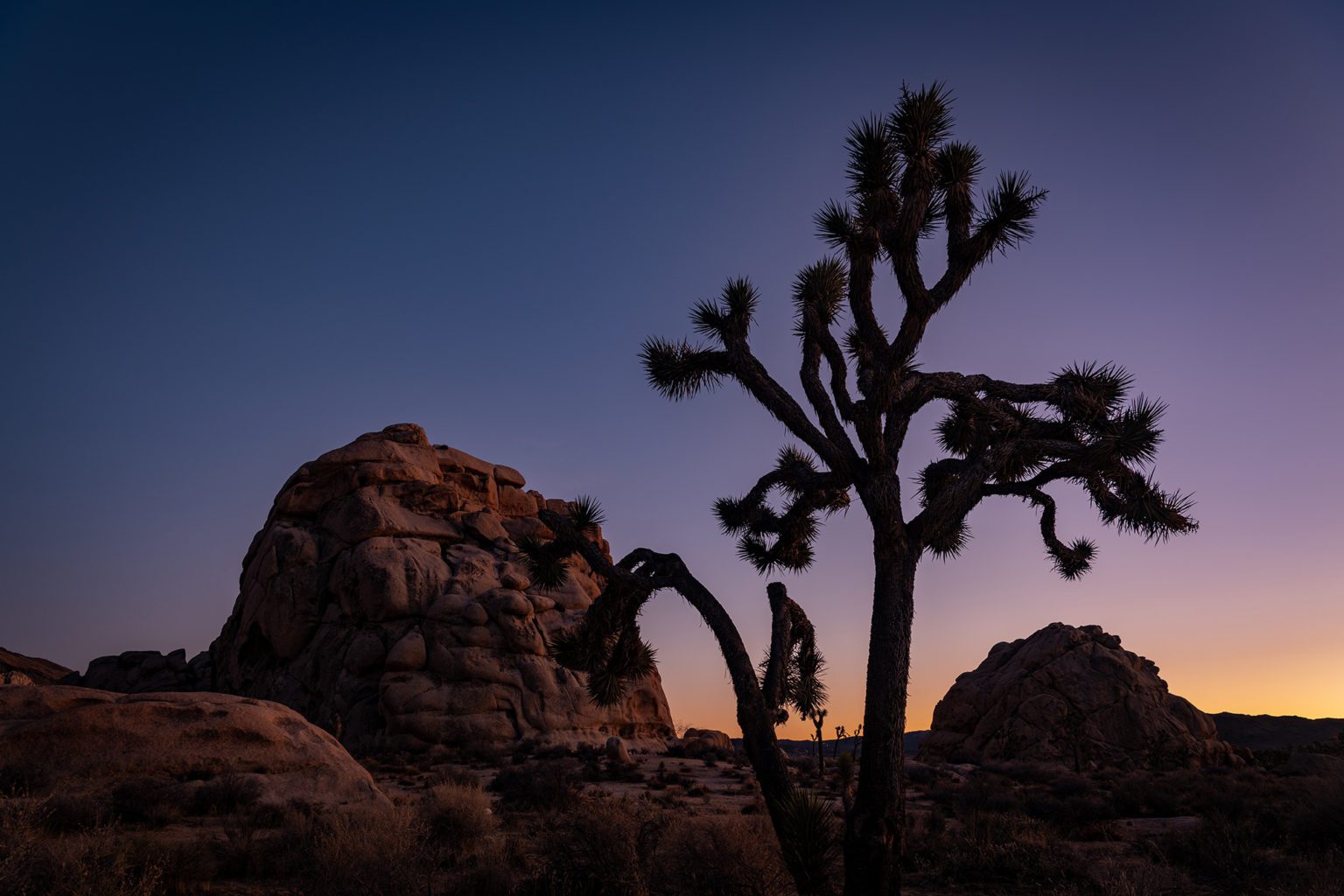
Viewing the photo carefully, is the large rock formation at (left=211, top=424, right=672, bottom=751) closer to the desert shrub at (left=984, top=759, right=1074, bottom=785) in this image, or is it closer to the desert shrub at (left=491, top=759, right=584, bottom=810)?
the desert shrub at (left=491, top=759, right=584, bottom=810)

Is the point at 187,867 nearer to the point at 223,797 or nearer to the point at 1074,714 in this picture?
the point at 223,797

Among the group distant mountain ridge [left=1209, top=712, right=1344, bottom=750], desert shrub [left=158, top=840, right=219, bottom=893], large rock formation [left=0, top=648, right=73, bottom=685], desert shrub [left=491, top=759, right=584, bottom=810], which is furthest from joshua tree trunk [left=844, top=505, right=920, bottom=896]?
distant mountain ridge [left=1209, top=712, right=1344, bottom=750]

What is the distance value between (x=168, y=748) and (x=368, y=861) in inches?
297

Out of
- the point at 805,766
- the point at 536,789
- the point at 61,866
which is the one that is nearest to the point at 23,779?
the point at 61,866

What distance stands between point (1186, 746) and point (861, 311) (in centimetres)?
3138

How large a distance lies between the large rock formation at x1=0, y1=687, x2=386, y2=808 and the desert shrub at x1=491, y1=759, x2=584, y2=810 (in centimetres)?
304

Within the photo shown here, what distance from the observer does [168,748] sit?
1228 centimetres

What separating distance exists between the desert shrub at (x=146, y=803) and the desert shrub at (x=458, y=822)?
328 centimetres

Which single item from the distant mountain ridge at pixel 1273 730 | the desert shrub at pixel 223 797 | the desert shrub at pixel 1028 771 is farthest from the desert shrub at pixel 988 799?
the distant mountain ridge at pixel 1273 730

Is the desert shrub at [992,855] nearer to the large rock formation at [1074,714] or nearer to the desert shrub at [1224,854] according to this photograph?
the desert shrub at [1224,854]

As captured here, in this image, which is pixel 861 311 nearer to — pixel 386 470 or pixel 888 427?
pixel 888 427

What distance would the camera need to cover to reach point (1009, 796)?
17.2 meters

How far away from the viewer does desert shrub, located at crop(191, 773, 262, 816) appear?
11.1 meters

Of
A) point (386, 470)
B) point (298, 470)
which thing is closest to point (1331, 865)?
point (386, 470)
